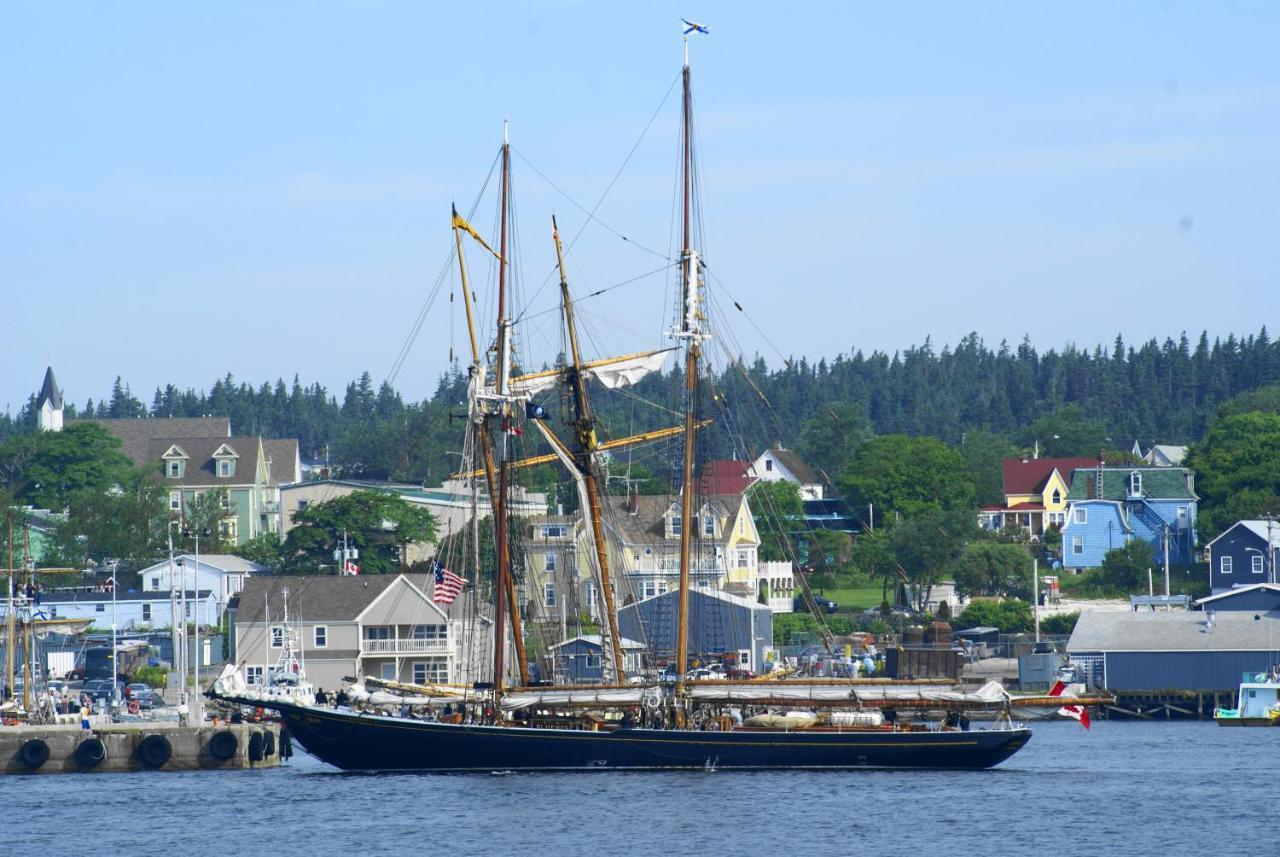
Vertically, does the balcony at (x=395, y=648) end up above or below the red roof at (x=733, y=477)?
below

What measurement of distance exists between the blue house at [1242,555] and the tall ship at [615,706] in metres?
54.7

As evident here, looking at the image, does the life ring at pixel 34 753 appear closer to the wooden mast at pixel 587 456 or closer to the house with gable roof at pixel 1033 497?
the wooden mast at pixel 587 456

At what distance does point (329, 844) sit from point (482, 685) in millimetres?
15681

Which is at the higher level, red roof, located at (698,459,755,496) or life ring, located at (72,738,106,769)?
red roof, located at (698,459,755,496)

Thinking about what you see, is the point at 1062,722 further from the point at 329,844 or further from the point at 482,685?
the point at 329,844

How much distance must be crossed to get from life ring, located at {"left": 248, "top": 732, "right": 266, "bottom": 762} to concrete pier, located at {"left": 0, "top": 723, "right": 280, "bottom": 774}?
0.04 metres

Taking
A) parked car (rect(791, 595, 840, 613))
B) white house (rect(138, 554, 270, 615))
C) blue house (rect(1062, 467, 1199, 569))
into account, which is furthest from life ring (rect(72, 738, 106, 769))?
blue house (rect(1062, 467, 1199, 569))

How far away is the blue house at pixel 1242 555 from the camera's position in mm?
121938

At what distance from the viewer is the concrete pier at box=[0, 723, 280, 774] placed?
7488cm

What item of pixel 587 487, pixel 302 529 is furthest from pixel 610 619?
pixel 302 529

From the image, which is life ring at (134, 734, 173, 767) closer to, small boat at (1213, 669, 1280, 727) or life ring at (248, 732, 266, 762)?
life ring at (248, 732, 266, 762)

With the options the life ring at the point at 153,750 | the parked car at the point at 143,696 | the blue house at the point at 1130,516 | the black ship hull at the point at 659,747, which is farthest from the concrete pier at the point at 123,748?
the blue house at the point at 1130,516

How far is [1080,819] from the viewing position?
5888cm

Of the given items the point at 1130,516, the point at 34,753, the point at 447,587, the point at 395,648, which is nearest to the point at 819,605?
the point at 1130,516
